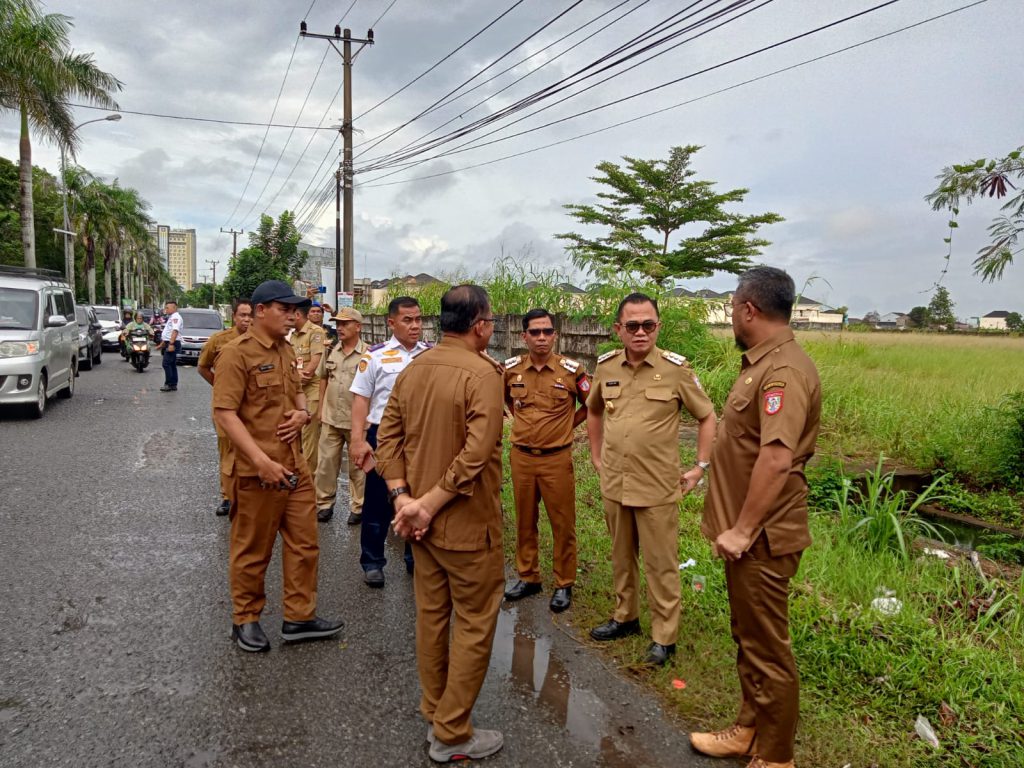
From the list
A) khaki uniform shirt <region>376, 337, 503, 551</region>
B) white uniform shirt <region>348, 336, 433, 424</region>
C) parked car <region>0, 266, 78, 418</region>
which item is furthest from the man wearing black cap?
parked car <region>0, 266, 78, 418</region>

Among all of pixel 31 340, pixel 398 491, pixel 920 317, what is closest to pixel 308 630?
pixel 398 491

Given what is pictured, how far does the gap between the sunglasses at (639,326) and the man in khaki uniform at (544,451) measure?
77 centimetres

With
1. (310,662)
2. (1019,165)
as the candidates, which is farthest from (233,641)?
(1019,165)

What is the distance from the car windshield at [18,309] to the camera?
32.1 ft

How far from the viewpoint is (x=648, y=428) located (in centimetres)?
341

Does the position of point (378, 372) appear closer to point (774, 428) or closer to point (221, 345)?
point (221, 345)

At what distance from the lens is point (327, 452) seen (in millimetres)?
5660

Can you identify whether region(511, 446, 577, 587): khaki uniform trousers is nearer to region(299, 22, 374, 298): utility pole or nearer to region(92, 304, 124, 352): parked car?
region(299, 22, 374, 298): utility pole

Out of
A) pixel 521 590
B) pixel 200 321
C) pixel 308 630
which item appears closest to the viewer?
pixel 308 630

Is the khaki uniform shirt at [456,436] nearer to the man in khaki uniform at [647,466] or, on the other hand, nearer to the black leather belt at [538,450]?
the man in khaki uniform at [647,466]

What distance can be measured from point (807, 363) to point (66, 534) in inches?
207

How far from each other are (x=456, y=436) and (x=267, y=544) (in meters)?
1.51

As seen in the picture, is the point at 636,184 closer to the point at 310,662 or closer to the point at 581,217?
the point at 581,217

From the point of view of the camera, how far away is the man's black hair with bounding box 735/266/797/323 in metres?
2.41
